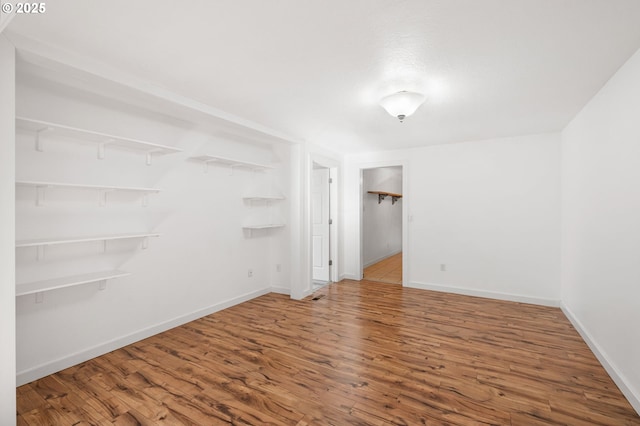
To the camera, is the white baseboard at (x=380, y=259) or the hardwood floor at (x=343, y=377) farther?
the white baseboard at (x=380, y=259)

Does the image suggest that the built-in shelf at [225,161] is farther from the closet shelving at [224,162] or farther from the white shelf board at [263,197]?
the white shelf board at [263,197]

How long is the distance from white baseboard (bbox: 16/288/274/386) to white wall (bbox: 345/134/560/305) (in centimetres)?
325

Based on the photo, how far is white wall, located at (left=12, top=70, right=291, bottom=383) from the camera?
2365 millimetres

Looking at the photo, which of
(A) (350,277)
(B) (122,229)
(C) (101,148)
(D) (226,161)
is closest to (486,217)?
(A) (350,277)

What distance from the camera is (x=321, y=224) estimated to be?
5.61 meters

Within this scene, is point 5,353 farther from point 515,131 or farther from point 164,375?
point 515,131

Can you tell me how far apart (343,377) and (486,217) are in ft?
11.1

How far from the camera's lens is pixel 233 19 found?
5.60 ft

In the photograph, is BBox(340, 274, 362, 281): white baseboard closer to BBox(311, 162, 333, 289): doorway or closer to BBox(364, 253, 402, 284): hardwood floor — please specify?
BBox(364, 253, 402, 284): hardwood floor

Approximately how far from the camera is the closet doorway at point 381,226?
6469 mm

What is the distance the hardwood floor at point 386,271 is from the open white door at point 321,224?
917 mm

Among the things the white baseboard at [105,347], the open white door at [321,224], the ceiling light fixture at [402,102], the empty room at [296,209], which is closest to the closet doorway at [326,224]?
the open white door at [321,224]

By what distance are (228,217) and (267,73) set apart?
2269 mm

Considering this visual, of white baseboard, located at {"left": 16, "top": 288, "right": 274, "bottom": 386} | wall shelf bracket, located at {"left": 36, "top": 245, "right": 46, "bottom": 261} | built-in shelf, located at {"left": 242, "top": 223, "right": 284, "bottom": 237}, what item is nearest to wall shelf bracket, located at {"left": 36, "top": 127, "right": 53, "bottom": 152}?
wall shelf bracket, located at {"left": 36, "top": 245, "right": 46, "bottom": 261}
